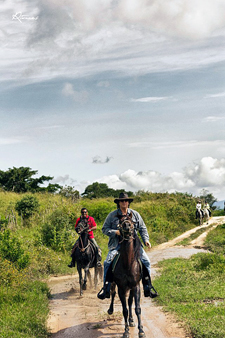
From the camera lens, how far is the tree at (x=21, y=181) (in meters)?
40.3

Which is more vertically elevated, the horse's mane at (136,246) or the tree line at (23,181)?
the tree line at (23,181)

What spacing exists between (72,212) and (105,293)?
14139 mm

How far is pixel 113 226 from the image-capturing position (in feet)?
25.8

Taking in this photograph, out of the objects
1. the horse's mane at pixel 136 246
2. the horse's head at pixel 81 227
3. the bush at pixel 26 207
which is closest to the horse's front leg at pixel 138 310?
the horse's mane at pixel 136 246

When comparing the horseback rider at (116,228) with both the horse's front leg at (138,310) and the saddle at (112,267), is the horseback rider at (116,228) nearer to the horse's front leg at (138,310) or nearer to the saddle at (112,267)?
the saddle at (112,267)

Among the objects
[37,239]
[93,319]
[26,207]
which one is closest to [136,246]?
[93,319]

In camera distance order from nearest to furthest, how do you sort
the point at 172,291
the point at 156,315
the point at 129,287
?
1. the point at 129,287
2. the point at 156,315
3. the point at 172,291

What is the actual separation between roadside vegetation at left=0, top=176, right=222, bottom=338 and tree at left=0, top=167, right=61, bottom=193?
102 millimetres

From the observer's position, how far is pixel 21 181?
133 feet

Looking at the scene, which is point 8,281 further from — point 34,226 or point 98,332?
point 34,226

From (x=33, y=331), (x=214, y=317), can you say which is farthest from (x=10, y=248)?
(x=214, y=317)

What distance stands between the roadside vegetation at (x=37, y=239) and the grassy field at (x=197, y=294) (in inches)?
36.4

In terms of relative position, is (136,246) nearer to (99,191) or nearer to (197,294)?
(197,294)

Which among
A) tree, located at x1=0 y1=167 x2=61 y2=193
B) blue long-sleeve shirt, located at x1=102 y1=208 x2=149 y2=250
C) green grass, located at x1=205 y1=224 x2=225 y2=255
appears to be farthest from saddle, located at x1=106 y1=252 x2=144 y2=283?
tree, located at x1=0 y1=167 x2=61 y2=193
